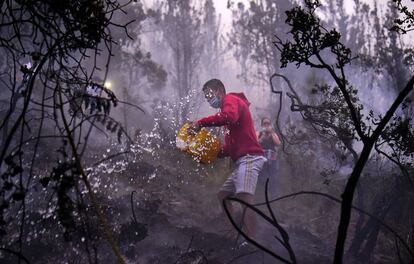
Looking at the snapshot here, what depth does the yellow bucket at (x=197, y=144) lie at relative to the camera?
4.04 metres

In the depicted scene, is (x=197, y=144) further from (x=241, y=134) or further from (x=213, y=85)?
(x=213, y=85)

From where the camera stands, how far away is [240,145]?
14.6 ft

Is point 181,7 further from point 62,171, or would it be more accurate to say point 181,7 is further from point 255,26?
point 62,171

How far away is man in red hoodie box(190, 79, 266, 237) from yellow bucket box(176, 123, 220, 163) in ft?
0.81

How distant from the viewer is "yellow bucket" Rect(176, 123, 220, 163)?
13.3ft

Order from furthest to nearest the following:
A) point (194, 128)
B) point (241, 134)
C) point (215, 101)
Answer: point (215, 101) < point (241, 134) < point (194, 128)

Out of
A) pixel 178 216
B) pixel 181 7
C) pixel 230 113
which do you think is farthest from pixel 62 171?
pixel 181 7

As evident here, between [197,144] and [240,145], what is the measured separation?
0.66 metres

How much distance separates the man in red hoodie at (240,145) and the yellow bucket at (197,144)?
0.81 feet

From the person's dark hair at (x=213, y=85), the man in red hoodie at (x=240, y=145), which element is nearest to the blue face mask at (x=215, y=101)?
the man in red hoodie at (x=240, y=145)

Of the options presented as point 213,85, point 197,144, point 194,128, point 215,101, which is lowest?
point 197,144

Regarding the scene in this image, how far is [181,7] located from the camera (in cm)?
1980

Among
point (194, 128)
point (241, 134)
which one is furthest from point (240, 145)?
point (194, 128)

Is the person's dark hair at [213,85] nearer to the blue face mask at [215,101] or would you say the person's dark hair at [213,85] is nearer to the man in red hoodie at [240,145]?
the man in red hoodie at [240,145]
